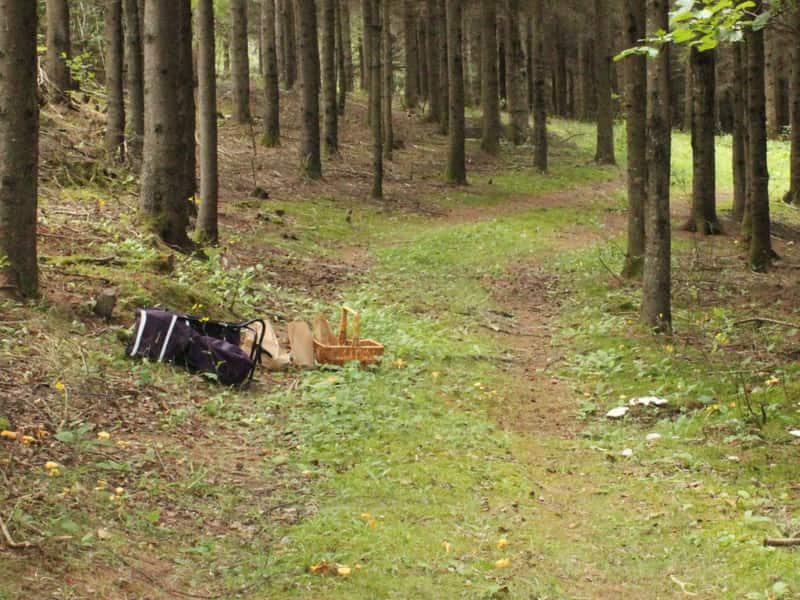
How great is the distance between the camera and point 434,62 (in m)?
35.7

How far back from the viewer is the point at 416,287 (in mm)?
15227

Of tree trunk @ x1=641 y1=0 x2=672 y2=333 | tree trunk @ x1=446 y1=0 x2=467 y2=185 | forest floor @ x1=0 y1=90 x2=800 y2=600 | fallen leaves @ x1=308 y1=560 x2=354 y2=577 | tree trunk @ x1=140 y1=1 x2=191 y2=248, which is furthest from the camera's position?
tree trunk @ x1=446 y1=0 x2=467 y2=185

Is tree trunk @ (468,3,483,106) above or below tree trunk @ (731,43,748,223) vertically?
above

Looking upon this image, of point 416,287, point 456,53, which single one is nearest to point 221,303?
point 416,287

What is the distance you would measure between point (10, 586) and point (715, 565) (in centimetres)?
402

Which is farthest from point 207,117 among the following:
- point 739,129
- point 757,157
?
A: point 739,129

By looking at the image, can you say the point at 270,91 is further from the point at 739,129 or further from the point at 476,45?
the point at 476,45

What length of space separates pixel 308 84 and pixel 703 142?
968 cm

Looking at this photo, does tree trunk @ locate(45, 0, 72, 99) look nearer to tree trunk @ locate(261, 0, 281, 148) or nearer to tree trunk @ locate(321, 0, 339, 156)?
tree trunk @ locate(261, 0, 281, 148)

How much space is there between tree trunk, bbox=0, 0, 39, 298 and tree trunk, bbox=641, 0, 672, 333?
21.5 feet

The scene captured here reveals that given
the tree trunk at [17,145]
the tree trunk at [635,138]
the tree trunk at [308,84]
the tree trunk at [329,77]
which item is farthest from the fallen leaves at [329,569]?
the tree trunk at [329,77]

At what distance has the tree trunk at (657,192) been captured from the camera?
430 inches

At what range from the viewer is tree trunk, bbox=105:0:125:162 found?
16859 mm

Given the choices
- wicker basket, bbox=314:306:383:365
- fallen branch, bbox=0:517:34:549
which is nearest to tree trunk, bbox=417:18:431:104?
wicker basket, bbox=314:306:383:365
